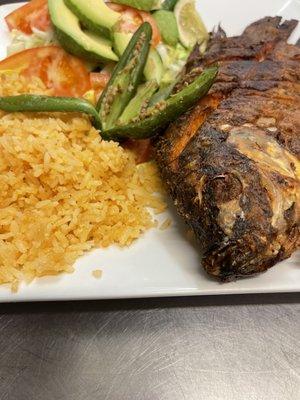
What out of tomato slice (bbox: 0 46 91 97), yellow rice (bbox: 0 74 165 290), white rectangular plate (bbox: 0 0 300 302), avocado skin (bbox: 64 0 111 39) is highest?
avocado skin (bbox: 64 0 111 39)

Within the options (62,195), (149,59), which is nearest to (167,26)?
(149,59)

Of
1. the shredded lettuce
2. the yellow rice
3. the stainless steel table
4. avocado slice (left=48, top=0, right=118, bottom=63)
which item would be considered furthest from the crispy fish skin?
the shredded lettuce

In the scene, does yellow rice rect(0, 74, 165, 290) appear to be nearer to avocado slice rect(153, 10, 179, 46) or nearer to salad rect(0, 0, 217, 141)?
salad rect(0, 0, 217, 141)

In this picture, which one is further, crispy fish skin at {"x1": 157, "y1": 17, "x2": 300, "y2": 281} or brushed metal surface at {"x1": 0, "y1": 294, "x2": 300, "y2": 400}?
brushed metal surface at {"x1": 0, "y1": 294, "x2": 300, "y2": 400}

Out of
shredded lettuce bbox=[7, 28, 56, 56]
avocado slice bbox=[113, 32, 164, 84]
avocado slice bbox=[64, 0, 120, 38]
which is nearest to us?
avocado slice bbox=[113, 32, 164, 84]

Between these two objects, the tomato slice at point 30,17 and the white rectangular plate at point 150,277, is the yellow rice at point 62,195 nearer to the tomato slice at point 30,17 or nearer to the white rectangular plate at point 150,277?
the white rectangular plate at point 150,277
